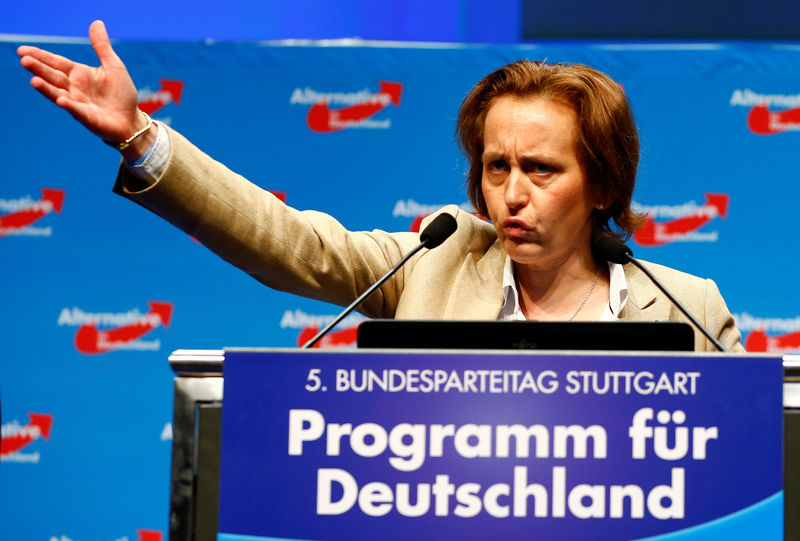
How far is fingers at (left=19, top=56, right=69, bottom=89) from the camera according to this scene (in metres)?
1.23

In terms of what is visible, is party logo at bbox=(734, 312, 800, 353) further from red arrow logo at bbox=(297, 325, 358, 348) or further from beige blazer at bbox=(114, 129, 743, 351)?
beige blazer at bbox=(114, 129, 743, 351)

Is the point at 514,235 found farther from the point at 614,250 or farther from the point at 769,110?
the point at 769,110

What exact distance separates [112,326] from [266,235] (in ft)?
6.61

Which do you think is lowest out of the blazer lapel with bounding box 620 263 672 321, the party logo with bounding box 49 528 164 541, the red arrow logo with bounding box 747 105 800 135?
the party logo with bounding box 49 528 164 541

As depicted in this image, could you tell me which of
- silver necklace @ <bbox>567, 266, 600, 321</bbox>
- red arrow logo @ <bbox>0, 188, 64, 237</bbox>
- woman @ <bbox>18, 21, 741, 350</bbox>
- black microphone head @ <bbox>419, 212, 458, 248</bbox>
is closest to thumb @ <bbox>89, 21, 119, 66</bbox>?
woman @ <bbox>18, 21, 741, 350</bbox>

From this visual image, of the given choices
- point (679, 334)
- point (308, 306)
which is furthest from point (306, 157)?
point (679, 334)

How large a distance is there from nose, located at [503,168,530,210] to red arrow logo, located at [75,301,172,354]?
203 cm

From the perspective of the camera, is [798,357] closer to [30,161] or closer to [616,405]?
[616,405]

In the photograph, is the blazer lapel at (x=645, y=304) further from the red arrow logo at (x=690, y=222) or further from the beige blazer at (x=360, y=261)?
the red arrow logo at (x=690, y=222)

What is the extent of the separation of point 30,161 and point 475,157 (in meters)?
2.12

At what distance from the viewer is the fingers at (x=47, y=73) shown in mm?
1229

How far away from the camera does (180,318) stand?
330cm

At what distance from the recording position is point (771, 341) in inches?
128

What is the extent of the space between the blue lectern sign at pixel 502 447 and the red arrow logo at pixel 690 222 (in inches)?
95.9
